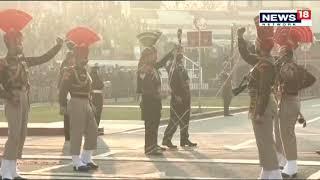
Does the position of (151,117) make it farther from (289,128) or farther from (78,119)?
(289,128)

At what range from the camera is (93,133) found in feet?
36.2

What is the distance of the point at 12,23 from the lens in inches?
388

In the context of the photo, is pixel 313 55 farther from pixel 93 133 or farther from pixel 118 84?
pixel 93 133

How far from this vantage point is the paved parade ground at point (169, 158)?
10.5 meters

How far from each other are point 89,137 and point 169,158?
6.33 ft

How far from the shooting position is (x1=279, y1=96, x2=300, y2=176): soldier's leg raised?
9.99m

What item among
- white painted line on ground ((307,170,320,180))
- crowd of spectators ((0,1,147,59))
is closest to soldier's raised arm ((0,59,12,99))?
white painted line on ground ((307,170,320,180))

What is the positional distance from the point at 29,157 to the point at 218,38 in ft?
243

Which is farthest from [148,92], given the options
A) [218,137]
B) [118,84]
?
[118,84]

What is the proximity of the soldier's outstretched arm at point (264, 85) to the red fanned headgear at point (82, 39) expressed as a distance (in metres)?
2.90

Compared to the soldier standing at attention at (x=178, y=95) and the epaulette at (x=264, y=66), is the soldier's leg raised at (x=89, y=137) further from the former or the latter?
the soldier standing at attention at (x=178, y=95)

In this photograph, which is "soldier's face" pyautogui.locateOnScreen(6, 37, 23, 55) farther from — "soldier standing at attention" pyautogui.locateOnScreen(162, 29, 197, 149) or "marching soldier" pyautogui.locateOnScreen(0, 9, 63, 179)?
"soldier standing at attention" pyautogui.locateOnScreen(162, 29, 197, 149)

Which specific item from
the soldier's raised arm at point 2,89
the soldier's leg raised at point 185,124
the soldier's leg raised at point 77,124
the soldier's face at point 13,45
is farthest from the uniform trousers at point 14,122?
the soldier's leg raised at point 185,124

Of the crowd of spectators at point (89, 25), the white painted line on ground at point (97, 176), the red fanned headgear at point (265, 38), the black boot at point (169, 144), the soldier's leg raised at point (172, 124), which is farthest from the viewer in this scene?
the crowd of spectators at point (89, 25)
